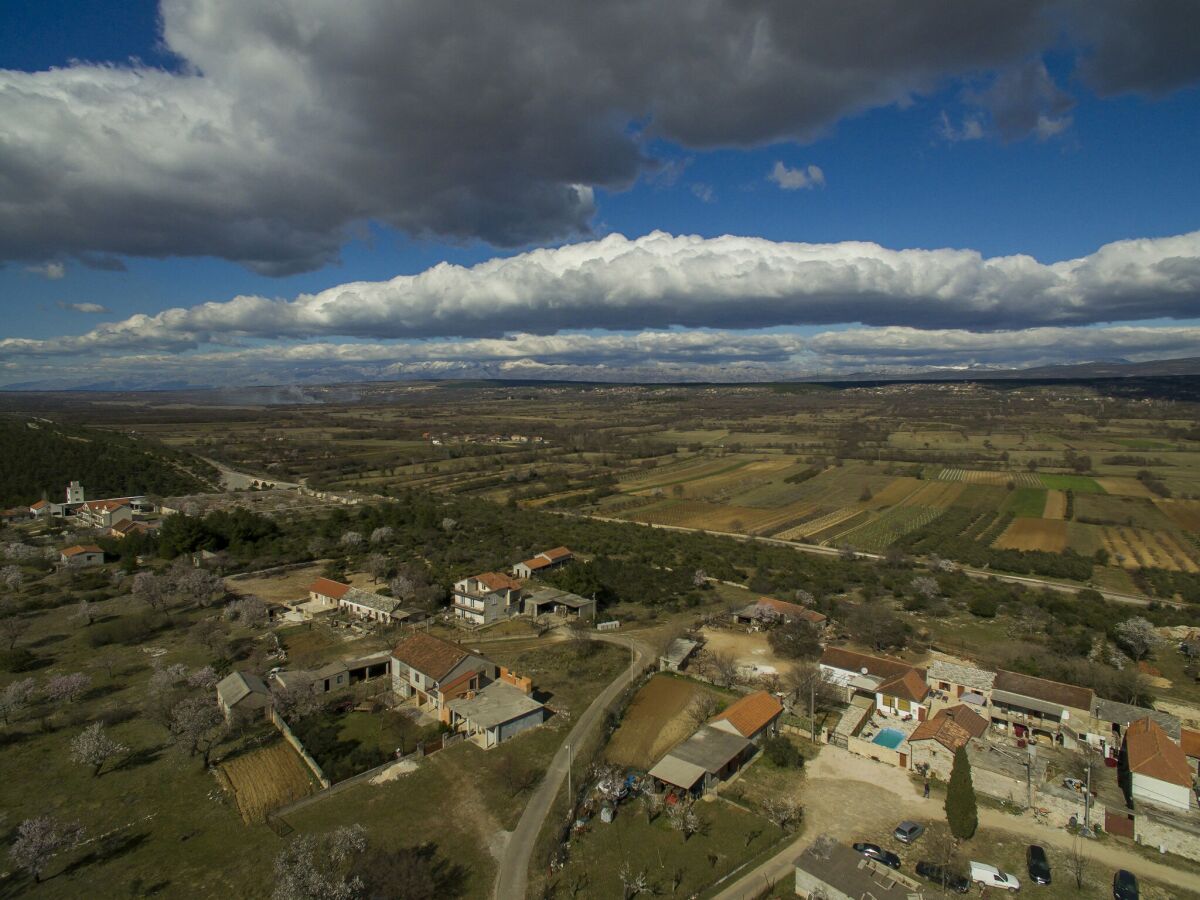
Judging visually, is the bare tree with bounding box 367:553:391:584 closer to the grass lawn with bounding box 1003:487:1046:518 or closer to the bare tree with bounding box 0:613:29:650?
the bare tree with bounding box 0:613:29:650

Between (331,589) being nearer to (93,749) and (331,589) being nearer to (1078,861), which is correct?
(93,749)

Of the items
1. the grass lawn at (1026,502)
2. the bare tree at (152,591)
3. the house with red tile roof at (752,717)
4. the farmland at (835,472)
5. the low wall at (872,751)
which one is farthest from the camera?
the grass lawn at (1026,502)

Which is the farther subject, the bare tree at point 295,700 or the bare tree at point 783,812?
the bare tree at point 295,700

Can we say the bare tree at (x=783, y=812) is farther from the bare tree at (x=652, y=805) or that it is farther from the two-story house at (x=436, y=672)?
the two-story house at (x=436, y=672)

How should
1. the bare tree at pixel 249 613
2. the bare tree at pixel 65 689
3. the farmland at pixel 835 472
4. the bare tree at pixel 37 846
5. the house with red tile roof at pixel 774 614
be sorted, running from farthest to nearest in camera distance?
the farmland at pixel 835 472 < the house with red tile roof at pixel 774 614 < the bare tree at pixel 249 613 < the bare tree at pixel 65 689 < the bare tree at pixel 37 846

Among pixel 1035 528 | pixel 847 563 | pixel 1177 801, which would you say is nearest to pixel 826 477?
pixel 1035 528

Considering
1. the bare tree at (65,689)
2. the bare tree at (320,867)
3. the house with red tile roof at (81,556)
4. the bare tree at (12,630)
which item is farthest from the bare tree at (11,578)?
the bare tree at (320,867)

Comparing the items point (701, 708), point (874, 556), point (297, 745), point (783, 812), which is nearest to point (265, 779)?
point (297, 745)
